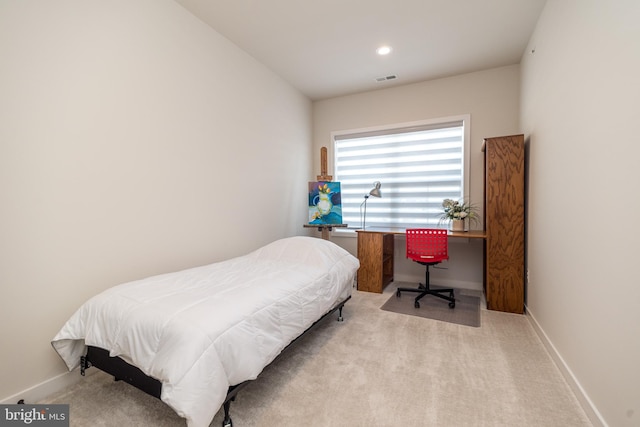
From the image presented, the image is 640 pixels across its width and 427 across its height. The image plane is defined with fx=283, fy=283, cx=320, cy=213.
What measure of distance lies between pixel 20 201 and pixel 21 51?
2.79ft

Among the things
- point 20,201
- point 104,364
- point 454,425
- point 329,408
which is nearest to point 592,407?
point 454,425

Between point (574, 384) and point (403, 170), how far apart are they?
120 inches

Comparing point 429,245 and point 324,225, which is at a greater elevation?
point 324,225

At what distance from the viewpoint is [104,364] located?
1.61m

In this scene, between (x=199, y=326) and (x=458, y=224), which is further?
(x=458, y=224)

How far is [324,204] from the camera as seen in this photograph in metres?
3.98

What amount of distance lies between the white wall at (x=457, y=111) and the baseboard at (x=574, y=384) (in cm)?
146

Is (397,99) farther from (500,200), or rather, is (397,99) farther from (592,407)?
(592,407)

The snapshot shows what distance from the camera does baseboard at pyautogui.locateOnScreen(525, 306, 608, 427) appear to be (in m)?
1.44

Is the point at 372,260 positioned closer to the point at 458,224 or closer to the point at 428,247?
the point at 428,247

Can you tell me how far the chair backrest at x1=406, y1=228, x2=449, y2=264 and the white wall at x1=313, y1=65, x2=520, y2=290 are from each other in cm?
86

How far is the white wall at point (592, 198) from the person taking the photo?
1.23 m

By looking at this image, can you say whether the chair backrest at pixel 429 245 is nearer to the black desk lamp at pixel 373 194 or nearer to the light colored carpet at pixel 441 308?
the light colored carpet at pixel 441 308

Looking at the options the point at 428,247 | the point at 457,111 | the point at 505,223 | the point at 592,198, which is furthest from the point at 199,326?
the point at 457,111
